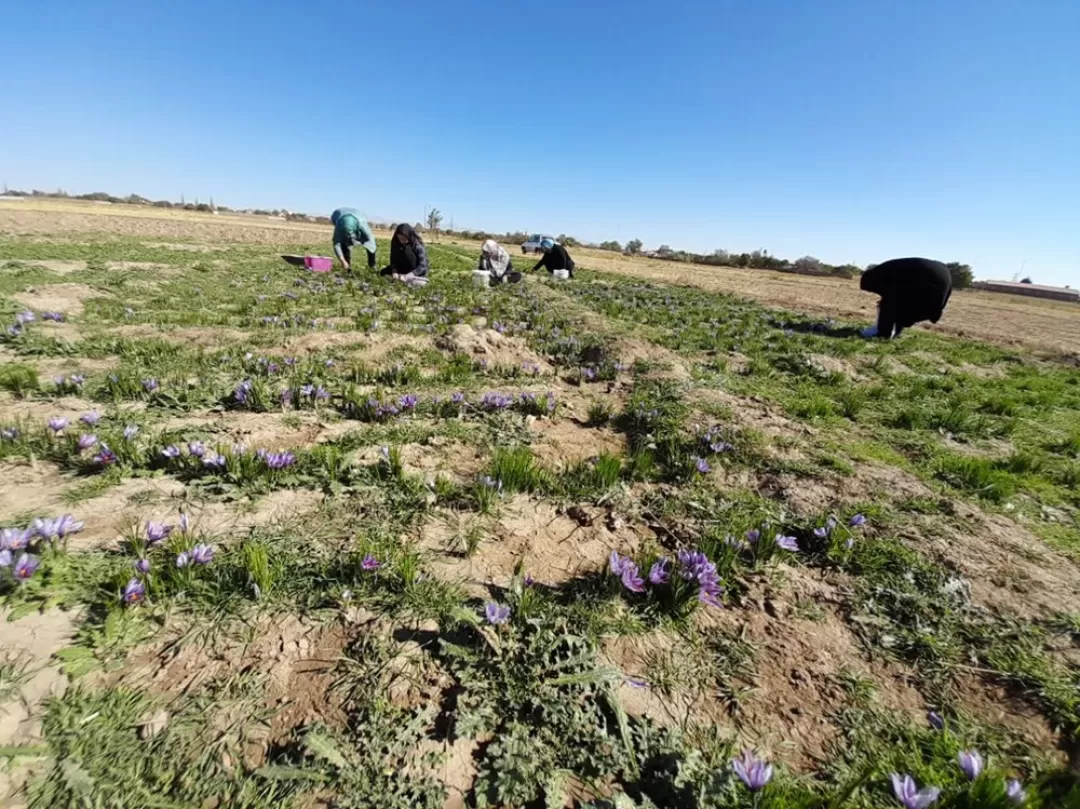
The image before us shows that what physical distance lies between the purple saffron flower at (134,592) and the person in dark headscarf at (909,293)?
14373 millimetres

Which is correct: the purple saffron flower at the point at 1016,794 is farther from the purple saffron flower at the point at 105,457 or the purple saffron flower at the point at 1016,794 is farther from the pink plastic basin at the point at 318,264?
the pink plastic basin at the point at 318,264

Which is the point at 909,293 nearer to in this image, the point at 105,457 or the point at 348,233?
the point at 105,457

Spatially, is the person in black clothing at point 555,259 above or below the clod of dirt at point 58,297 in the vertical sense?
above

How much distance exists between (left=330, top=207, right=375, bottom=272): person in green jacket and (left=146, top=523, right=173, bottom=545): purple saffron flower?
14841 mm

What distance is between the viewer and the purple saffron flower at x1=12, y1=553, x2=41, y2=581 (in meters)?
2.05

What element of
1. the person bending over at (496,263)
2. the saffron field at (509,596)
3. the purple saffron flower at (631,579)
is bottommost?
the saffron field at (509,596)

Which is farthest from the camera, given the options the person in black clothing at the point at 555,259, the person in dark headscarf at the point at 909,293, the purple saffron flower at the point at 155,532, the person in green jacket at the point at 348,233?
the person in black clothing at the point at 555,259

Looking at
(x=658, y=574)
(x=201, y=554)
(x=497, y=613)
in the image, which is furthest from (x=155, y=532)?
(x=658, y=574)

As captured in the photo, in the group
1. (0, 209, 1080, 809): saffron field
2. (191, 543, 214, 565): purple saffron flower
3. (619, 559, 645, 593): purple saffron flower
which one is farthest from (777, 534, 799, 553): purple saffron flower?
(191, 543, 214, 565): purple saffron flower

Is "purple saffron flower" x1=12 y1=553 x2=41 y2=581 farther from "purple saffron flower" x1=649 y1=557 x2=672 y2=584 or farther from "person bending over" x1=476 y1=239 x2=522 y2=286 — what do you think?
"person bending over" x1=476 y1=239 x2=522 y2=286

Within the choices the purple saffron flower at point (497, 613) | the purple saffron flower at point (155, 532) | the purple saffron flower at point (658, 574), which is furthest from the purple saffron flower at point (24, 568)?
the purple saffron flower at point (658, 574)

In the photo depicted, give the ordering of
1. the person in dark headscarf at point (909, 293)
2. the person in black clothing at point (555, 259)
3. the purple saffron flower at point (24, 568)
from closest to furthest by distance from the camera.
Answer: the purple saffron flower at point (24, 568)
the person in dark headscarf at point (909, 293)
the person in black clothing at point (555, 259)

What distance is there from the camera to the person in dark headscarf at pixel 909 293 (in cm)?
1209

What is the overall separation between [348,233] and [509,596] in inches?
671
